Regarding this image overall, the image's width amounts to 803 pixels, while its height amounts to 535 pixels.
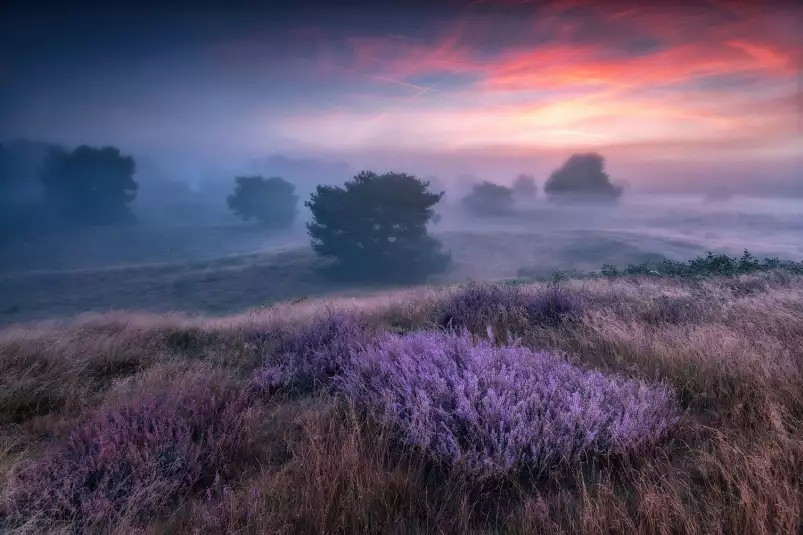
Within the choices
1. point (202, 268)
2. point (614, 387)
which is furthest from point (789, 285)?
point (202, 268)

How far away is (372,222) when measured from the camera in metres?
61.8

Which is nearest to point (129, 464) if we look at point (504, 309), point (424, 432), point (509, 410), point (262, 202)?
point (424, 432)

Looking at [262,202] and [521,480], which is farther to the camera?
[262,202]

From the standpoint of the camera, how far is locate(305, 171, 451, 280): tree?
61.4 m

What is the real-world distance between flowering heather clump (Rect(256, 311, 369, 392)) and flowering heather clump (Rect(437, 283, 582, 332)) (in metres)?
1.62

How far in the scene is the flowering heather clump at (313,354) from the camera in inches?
195

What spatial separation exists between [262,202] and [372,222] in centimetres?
7171

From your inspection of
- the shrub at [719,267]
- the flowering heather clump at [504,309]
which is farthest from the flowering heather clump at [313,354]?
the shrub at [719,267]

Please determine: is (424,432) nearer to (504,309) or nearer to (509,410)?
(509,410)

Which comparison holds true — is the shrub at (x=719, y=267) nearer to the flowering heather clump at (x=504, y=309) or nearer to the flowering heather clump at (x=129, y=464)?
the flowering heather clump at (x=504, y=309)

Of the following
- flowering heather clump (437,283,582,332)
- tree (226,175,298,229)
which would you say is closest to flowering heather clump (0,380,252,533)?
flowering heather clump (437,283,582,332)

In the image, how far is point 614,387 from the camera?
135 inches

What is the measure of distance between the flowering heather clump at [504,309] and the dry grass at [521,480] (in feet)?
2.65

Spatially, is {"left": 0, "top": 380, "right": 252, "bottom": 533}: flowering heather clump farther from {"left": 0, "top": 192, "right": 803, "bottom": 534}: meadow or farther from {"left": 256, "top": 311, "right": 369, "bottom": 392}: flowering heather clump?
{"left": 256, "top": 311, "right": 369, "bottom": 392}: flowering heather clump
